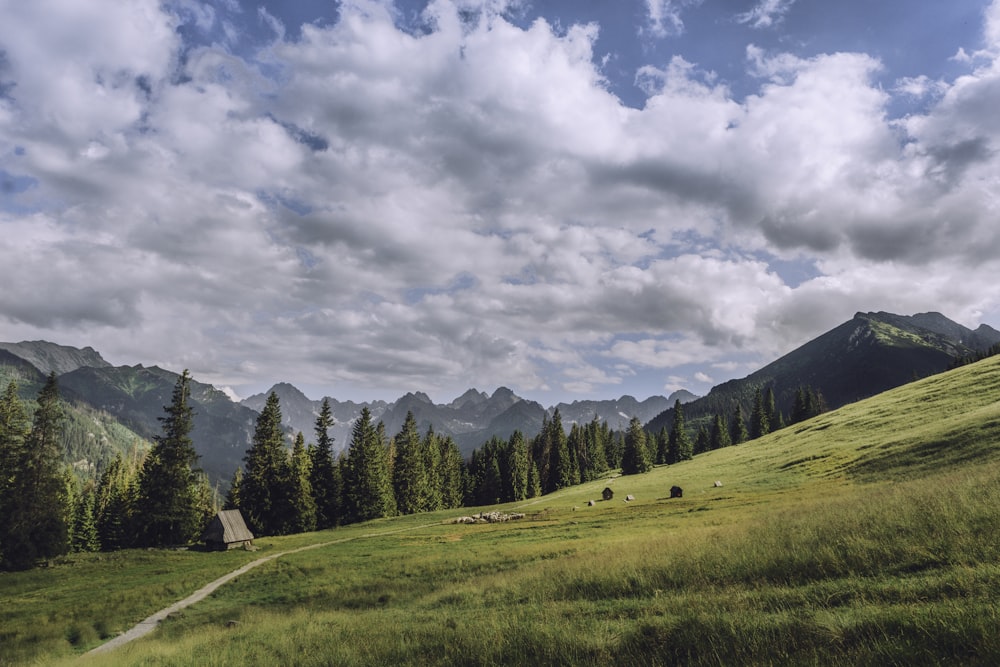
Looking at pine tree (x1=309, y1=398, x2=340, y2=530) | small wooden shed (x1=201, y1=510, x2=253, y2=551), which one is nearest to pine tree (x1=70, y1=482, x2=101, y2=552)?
pine tree (x1=309, y1=398, x2=340, y2=530)

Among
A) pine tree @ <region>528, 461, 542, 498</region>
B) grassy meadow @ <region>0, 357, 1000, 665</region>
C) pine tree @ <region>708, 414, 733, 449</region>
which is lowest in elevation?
pine tree @ <region>528, 461, 542, 498</region>

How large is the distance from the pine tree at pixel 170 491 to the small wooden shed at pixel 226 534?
5576 mm

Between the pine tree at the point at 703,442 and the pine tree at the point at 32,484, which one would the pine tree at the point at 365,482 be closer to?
the pine tree at the point at 32,484

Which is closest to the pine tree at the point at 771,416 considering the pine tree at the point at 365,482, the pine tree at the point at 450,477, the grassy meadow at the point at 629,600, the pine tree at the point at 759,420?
the pine tree at the point at 759,420

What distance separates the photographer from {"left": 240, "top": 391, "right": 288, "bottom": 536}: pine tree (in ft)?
214

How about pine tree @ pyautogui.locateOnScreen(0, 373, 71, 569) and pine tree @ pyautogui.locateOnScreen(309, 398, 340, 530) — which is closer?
pine tree @ pyautogui.locateOnScreen(0, 373, 71, 569)

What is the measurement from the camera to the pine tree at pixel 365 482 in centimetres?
7412

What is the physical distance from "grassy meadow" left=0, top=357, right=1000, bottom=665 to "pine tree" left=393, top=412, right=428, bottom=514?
49.2m

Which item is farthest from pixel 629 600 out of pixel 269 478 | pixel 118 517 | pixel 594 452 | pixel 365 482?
pixel 594 452

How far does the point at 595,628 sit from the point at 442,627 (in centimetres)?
427

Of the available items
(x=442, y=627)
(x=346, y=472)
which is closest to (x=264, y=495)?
(x=346, y=472)

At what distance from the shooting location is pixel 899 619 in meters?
6.79

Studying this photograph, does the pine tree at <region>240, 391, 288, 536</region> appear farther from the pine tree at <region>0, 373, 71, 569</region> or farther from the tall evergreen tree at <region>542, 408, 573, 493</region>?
the tall evergreen tree at <region>542, 408, 573, 493</region>

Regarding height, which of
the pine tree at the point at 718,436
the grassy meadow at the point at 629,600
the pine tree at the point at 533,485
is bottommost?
the pine tree at the point at 533,485
